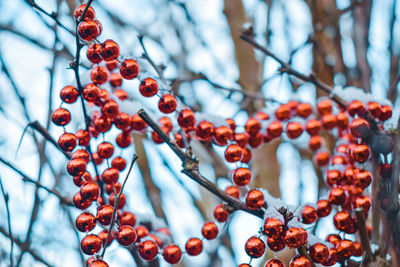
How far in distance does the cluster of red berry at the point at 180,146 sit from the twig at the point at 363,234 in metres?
0.05

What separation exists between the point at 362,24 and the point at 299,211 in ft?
4.02

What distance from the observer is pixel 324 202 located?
3.47ft

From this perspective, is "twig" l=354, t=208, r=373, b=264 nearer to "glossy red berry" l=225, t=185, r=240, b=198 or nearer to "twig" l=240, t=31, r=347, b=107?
"glossy red berry" l=225, t=185, r=240, b=198

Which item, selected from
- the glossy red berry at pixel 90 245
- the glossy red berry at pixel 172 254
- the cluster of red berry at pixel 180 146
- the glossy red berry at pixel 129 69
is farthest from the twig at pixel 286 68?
the glossy red berry at pixel 90 245

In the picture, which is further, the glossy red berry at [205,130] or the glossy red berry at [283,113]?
the glossy red berry at [283,113]

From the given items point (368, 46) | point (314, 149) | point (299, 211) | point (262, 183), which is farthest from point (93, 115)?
point (368, 46)

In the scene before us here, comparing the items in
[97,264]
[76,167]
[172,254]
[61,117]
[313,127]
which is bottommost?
[97,264]

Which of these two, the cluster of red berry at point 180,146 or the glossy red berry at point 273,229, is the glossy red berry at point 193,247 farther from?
the glossy red berry at point 273,229

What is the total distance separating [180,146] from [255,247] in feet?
1.10

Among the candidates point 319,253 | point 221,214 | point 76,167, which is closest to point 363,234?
point 319,253

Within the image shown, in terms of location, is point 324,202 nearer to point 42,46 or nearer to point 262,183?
point 262,183

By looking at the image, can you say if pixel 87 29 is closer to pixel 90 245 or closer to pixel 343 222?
pixel 90 245

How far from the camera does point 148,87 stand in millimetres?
1000

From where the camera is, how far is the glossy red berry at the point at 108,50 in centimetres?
90
